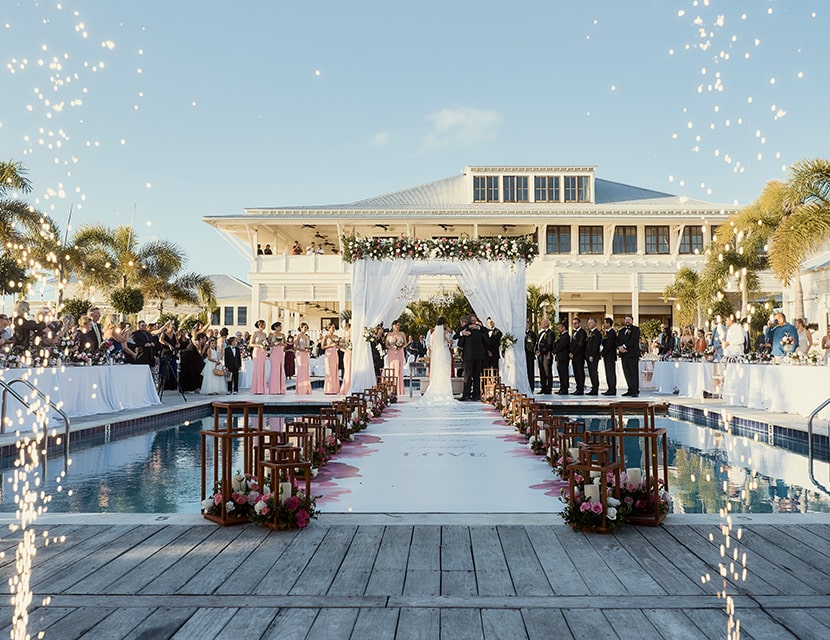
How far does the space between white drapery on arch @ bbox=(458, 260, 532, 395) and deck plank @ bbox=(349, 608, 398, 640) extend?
12184 mm

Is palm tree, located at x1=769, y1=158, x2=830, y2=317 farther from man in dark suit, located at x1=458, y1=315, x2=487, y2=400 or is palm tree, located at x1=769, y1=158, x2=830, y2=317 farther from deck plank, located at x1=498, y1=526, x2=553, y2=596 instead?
deck plank, located at x1=498, y1=526, x2=553, y2=596

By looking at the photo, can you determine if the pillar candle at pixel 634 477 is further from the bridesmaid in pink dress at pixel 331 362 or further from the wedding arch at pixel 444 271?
the bridesmaid in pink dress at pixel 331 362

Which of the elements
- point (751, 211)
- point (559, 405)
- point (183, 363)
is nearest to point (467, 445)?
point (559, 405)

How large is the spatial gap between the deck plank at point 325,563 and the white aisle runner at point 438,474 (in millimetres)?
A: 859

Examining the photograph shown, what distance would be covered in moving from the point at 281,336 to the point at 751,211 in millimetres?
15500

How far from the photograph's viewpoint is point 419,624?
2881 mm

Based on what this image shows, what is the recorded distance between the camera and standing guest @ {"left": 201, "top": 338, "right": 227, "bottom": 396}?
15.9m

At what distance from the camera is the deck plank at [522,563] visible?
329 cm

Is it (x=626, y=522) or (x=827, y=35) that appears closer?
(x=827, y=35)

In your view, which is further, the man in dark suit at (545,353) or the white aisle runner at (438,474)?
the man in dark suit at (545,353)

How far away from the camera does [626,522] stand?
441cm

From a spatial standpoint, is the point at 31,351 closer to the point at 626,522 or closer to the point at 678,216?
the point at 626,522

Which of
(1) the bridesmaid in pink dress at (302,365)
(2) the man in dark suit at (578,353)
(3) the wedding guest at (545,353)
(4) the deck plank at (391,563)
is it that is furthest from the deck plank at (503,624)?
(1) the bridesmaid in pink dress at (302,365)

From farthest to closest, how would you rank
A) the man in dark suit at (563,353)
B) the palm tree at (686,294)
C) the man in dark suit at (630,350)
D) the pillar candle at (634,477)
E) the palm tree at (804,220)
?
the palm tree at (686,294) < the man in dark suit at (563,353) < the man in dark suit at (630,350) < the palm tree at (804,220) < the pillar candle at (634,477)
